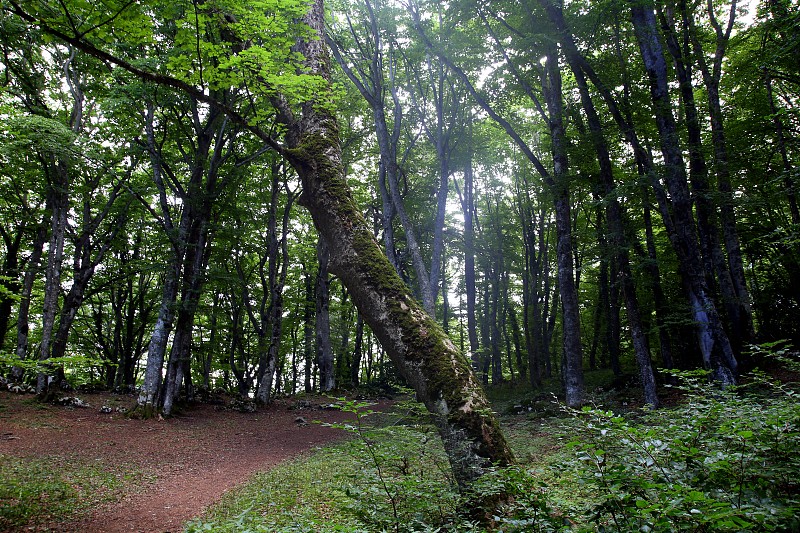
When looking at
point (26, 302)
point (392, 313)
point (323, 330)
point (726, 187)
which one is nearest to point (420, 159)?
point (323, 330)

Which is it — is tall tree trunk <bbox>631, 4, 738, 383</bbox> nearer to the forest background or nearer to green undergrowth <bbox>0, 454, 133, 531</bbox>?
the forest background

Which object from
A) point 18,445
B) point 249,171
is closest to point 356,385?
point 249,171

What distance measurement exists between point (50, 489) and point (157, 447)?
373cm

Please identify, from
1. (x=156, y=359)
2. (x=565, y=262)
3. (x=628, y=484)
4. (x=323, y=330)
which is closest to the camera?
(x=628, y=484)

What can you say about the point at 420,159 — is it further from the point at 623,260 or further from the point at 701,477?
the point at 701,477

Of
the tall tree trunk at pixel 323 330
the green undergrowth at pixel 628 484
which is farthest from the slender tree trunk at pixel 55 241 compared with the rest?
the green undergrowth at pixel 628 484

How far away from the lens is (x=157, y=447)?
362 inches

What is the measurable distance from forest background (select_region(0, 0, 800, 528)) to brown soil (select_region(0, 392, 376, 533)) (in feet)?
4.18

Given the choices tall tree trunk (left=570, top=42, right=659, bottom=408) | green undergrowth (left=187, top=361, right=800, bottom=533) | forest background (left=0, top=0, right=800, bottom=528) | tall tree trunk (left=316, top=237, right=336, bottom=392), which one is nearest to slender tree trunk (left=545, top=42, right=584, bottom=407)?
forest background (left=0, top=0, right=800, bottom=528)

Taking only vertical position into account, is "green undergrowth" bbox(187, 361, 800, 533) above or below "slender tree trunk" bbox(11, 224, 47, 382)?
below

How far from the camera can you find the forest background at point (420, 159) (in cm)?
455

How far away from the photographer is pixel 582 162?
11.0 meters

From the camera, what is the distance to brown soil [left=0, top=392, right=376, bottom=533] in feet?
18.1

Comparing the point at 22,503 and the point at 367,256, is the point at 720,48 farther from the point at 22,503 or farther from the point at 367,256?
the point at 22,503
